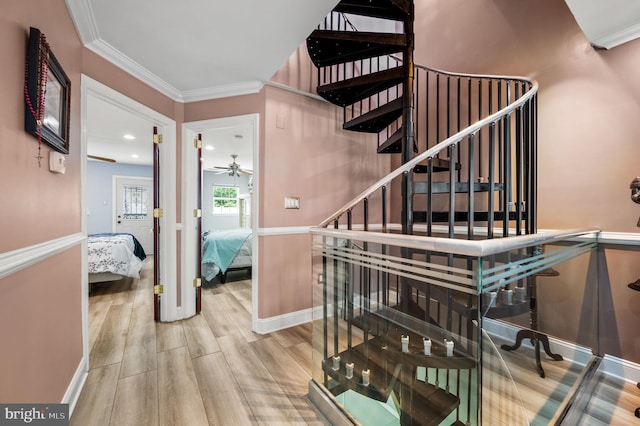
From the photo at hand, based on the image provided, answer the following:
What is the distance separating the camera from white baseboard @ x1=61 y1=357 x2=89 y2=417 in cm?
141

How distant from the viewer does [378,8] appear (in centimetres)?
205

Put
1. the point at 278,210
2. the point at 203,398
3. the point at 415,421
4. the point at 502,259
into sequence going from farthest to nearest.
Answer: the point at 278,210
the point at 203,398
the point at 415,421
the point at 502,259

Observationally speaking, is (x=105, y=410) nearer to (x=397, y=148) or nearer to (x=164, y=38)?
(x=164, y=38)

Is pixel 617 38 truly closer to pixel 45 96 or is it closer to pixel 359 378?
pixel 359 378

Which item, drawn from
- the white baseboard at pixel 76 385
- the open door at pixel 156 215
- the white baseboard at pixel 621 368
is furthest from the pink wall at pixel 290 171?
the white baseboard at pixel 621 368

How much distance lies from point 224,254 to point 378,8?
3.47 metres

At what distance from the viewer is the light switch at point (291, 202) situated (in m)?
2.54

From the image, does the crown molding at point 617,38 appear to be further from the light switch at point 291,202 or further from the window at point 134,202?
the window at point 134,202

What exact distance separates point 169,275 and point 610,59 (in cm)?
390

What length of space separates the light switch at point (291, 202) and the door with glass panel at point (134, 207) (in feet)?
17.7

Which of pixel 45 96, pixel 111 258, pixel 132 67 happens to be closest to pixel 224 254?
pixel 111 258

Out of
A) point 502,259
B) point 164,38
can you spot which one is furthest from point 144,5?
point 502,259

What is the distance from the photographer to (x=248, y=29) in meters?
1.73

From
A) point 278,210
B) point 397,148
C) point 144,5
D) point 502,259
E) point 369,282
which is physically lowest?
point 369,282
